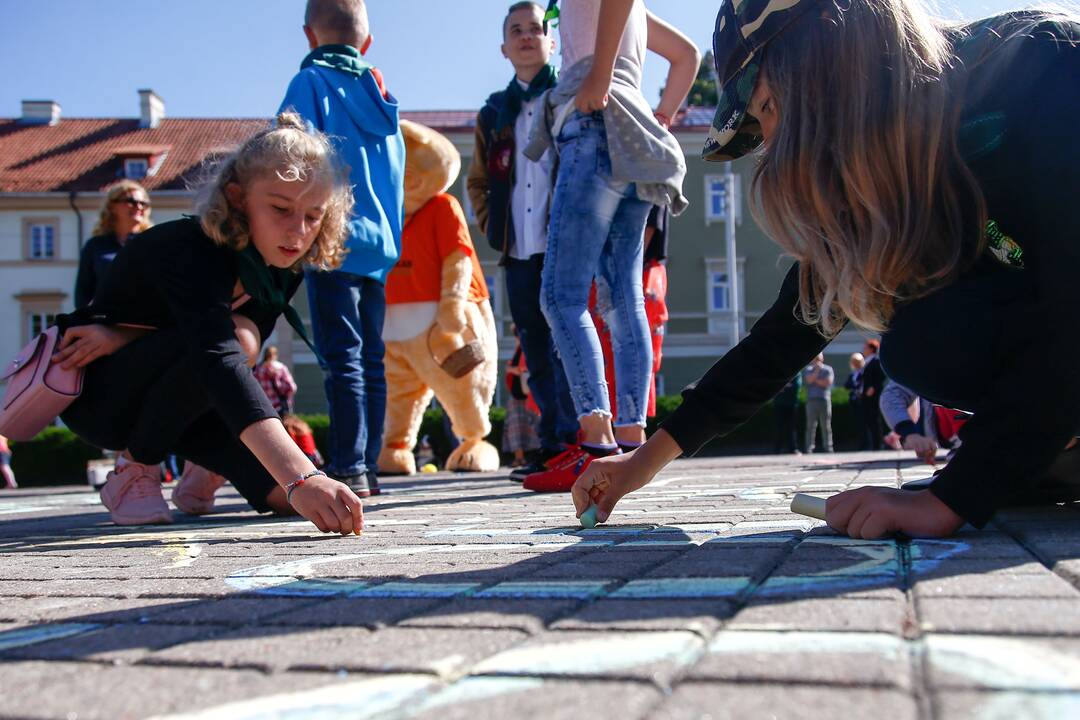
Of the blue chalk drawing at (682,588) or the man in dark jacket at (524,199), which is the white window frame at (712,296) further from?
the blue chalk drawing at (682,588)

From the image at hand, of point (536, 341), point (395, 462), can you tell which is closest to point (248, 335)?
point (536, 341)

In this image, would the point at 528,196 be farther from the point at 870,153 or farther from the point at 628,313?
the point at 870,153

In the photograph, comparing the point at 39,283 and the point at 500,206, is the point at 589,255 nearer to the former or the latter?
the point at 500,206

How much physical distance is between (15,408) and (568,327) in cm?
200

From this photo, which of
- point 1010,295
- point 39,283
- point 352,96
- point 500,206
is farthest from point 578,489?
point 39,283

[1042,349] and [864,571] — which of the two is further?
[1042,349]

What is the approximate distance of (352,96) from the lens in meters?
4.48

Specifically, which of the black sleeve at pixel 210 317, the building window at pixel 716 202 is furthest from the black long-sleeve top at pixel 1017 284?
the building window at pixel 716 202

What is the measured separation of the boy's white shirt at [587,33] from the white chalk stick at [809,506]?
2.40 metres

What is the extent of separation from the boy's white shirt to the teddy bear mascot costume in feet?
8.76

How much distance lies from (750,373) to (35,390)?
2287 millimetres

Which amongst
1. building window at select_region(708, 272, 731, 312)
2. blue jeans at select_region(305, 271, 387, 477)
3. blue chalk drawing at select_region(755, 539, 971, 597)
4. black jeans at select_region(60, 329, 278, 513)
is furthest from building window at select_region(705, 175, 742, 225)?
blue chalk drawing at select_region(755, 539, 971, 597)

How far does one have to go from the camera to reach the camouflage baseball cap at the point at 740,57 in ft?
6.46

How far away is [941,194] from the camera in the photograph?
190cm
